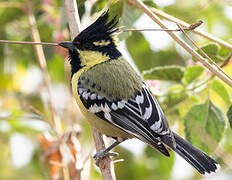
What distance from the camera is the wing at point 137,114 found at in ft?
7.66

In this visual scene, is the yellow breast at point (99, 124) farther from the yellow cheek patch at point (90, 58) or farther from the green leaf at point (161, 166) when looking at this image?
the green leaf at point (161, 166)

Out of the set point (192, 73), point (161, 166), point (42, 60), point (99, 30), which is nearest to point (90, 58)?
point (99, 30)

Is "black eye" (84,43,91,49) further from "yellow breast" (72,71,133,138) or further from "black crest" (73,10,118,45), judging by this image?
"yellow breast" (72,71,133,138)

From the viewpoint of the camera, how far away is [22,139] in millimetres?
3080

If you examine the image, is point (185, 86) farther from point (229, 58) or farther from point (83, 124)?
point (83, 124)

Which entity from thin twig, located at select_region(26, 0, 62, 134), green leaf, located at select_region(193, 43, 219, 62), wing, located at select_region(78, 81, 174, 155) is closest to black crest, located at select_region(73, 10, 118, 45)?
wing, located at select_region(78, 81, 174, 155)

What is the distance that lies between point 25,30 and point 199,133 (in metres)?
1.48

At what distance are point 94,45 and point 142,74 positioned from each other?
40 centimetres

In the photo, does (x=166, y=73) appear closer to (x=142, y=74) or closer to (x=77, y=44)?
(x=142, y=74)

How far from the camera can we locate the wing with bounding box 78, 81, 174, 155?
2334mm

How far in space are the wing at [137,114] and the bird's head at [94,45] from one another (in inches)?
7.4

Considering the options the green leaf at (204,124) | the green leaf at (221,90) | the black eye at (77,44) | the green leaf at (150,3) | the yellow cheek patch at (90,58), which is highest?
the green leaf at (150,3)

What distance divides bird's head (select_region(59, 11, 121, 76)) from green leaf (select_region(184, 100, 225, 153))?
24.0 inches

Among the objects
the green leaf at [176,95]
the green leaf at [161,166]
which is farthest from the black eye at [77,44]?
the green leaf at [161,166]
